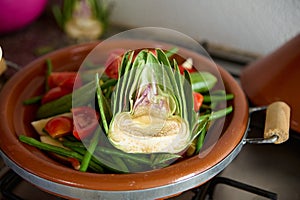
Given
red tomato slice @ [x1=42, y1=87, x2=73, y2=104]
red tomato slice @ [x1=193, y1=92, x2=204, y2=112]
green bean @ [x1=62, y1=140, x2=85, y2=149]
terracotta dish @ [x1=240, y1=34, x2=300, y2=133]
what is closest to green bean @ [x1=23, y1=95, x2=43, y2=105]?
red tomato slice @ [x1=42, y1=87, x2=73, y2=104]

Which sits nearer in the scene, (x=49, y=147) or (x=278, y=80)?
(x=49, y=147)

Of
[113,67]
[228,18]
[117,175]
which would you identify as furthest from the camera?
[228,18]

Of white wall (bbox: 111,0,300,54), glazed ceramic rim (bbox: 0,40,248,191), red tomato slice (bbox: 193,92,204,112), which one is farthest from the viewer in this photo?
white wall (bbox: 111,0,300,54)

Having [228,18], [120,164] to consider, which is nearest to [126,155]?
[120,164]

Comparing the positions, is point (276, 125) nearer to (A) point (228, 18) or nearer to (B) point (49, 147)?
(B) point (49, 147)

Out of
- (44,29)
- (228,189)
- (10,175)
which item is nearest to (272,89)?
(228,189)

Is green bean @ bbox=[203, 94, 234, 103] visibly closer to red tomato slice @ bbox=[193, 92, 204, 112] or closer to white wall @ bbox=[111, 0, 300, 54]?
red tomato slice @ bbox=[193, 92, 204, 112]

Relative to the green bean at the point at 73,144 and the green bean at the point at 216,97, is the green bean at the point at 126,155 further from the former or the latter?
the green bean at the point at 216,97
